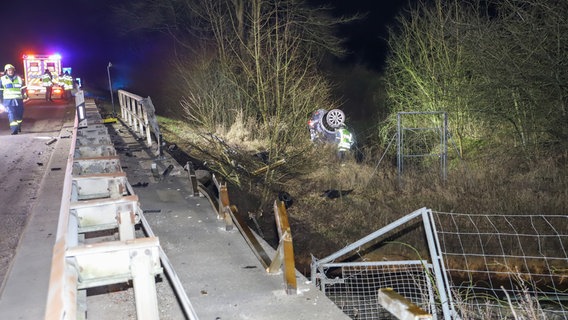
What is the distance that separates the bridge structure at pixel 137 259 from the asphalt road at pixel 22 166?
0.14 metres

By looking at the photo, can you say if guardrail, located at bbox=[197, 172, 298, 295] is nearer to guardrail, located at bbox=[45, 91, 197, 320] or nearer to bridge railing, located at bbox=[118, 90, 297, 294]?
bridge railing, located at bbox=[118, 90, 297, 294]

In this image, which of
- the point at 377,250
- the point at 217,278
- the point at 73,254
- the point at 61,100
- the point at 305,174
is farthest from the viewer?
the point at 61,100

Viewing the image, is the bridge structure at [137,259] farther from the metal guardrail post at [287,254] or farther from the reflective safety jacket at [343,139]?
the reflective safety jacket at [343,139]

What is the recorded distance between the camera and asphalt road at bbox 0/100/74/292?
5711mm

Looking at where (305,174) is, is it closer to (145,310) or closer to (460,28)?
(460,28)

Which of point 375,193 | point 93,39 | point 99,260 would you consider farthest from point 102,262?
point 93,39

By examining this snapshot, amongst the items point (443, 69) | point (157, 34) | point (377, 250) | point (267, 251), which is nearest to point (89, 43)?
point (157, 34)

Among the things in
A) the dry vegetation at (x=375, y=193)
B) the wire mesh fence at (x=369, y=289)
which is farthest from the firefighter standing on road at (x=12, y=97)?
the wire mesh fence at (x=369, y=289)

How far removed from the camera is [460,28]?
1161 centimetres

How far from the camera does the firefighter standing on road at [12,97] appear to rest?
13.1m

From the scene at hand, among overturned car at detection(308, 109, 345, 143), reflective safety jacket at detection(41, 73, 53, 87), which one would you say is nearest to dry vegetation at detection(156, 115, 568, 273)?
overturned car at detection(308, 109, 345, 143)

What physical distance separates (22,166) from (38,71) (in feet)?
49.0

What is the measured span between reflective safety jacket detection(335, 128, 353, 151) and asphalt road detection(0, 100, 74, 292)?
7.15 meters

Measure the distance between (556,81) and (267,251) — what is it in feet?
27.0
